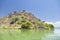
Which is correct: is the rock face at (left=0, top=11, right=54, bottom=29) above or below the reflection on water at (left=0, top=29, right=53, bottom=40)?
above

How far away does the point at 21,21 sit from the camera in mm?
68438

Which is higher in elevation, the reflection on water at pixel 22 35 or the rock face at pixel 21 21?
the rock face at pixel 21 21

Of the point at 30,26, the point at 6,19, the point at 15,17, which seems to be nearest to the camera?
the point at 30,26

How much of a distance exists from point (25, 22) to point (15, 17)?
6141mm

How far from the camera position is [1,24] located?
70750mm

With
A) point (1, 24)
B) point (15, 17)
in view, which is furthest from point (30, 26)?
point (1, 24)

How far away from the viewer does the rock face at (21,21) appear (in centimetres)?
6631

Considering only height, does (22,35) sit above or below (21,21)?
below

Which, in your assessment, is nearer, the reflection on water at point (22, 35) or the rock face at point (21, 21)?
the reflection on water at point (22, 35)

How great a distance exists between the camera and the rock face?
66.3 m

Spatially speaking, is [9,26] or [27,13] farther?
[27,13]

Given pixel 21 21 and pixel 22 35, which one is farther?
pixel 21 21

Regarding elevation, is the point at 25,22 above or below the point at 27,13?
below

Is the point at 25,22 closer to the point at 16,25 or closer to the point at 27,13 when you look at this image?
the point at 16,25
